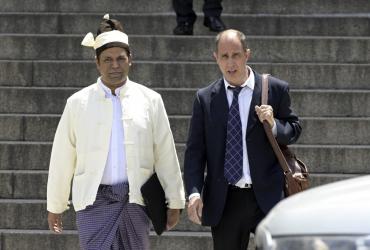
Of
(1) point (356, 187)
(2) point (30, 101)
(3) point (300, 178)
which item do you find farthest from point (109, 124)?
(2) point (30, 101)

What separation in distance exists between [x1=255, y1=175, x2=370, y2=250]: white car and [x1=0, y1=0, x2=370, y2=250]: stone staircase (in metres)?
4.23

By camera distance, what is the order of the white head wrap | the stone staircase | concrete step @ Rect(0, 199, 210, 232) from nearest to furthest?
the white head wrap → concrete step @ Rect(0, 199, 210, 232) → the stone staircase

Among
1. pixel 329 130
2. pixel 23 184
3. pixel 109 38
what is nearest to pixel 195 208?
pixel 109 38

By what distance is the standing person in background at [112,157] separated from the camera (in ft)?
19.3

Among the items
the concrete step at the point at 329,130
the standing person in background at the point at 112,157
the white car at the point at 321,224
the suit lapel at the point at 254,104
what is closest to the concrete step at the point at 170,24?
the concrete step at the point at 329,130

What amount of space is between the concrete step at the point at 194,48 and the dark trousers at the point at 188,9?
264 millimetres

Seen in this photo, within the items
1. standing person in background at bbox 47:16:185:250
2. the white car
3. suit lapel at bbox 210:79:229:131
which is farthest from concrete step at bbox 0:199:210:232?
the white car

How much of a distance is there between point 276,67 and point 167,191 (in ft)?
12.8

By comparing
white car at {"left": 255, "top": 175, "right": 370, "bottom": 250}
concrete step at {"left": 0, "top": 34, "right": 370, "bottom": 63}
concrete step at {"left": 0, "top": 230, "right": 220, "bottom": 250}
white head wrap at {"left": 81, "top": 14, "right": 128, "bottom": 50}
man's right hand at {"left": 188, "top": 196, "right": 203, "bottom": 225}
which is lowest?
concrete step at {"left": 0, "top": 230, "right": 220, "bottom": 250}

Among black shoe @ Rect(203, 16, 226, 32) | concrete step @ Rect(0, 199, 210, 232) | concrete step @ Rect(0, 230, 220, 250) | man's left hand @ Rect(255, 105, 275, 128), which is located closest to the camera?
man's left hand @ Rect(255, 105, 275, 128)

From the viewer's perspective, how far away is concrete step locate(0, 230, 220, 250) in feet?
26.1

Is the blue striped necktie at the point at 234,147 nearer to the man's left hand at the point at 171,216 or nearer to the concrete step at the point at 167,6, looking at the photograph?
the man's left hand at the point at 171,216

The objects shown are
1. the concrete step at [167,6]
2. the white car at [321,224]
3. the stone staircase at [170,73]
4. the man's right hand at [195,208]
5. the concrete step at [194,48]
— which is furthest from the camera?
the concrete step at [167,6]

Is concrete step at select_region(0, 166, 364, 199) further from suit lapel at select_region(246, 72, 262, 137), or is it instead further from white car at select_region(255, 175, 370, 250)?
white car at select_region(255, 175, 370, 250)
